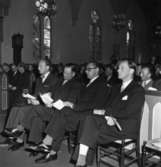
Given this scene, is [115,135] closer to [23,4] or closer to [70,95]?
[70,95]

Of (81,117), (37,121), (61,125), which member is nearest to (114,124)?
(81,117)

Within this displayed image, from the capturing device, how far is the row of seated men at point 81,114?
4531mm

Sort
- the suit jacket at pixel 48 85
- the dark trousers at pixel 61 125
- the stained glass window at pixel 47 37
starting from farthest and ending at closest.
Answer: the stained glass window at pixel 47 37
the suit jacket at pixel 48 85
the dark trousers at pixel 61 125

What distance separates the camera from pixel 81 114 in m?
5.34

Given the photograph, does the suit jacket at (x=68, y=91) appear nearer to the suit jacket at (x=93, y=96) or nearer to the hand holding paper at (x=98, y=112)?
the suit jacket at (x=93, y=96)

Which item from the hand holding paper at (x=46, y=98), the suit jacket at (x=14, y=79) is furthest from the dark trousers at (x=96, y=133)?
the suit jacket at (x=14, y=79)

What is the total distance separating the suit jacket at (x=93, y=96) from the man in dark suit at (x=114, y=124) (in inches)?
27.3

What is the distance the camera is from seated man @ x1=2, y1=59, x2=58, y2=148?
5.78 meters

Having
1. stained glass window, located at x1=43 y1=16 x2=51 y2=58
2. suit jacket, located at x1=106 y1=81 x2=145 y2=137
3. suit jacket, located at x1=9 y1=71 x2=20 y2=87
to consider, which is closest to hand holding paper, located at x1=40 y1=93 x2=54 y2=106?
suit jacket, located at x1=106 y1=81 x2=145 y2=137

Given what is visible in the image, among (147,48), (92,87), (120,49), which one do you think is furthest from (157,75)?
(147,48)

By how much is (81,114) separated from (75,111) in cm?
16

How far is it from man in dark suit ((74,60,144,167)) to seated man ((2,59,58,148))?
1.44 meters

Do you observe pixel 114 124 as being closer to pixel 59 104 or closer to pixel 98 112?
pixel 98 112

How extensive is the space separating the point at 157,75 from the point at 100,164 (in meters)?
3.74
